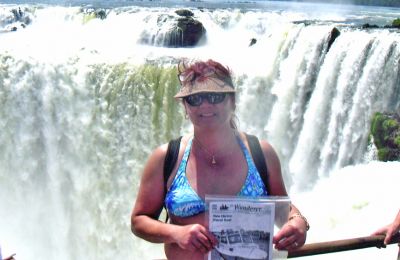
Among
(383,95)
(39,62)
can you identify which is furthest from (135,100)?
(383,95)

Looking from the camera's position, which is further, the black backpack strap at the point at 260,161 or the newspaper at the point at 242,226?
the black backpack strap at the point at 260,161

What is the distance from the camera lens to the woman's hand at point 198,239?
170 centimetres

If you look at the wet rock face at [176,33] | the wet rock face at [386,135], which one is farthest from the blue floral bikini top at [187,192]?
the wet rock face at [176,33]

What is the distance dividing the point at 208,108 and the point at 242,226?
49 centimetres

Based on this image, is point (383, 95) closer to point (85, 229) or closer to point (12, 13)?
point (85, 229)

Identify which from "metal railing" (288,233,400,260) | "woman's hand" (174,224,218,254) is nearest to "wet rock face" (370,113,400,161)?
"metal railing" (288,233,400,260)

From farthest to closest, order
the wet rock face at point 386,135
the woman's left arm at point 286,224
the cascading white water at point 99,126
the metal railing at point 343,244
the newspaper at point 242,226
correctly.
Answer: the cascading white water at point 99,126 → the wet rock face at point 386,135 → the metal railing at point 343,244 → the woman's left arm at point 286,224 → the newspaper at point 242,226

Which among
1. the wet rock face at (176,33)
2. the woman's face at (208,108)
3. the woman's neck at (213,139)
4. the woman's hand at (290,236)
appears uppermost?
the woman's face at (208,108)

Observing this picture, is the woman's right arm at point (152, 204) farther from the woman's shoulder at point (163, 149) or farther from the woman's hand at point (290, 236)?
the woman's hand at point (290, 236)

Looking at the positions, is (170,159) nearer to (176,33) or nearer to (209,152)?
(209,152)

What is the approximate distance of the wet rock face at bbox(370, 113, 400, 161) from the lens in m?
8.42

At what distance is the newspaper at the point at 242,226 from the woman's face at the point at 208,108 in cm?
39

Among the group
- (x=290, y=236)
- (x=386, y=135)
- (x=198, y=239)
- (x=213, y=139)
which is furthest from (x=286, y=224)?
(x=386, y=135)

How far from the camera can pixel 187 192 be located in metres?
1.90
